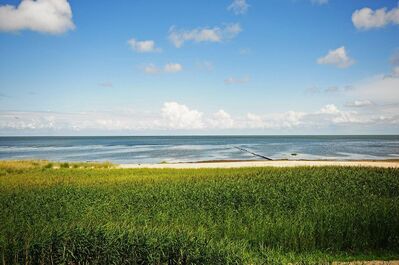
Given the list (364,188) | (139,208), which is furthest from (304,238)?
(364,188)

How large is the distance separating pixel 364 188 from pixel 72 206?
1585cm

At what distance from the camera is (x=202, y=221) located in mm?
13914

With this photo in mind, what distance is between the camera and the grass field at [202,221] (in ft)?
32.5

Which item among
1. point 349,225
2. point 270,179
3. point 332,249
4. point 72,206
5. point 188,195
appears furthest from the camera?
point 270,179

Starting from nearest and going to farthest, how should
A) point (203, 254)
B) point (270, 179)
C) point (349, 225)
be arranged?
point (203, 254)
point (349, 225)
point (270, 179)

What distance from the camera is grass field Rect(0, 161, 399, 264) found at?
9.91 m

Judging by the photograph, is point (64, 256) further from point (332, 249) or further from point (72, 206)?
point (332, 249)

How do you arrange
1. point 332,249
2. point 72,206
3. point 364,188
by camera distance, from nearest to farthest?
1. point 332,249
2. point 72,206
3. point 364,188

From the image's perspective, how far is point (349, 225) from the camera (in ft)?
41.3

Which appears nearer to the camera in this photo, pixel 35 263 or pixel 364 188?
pixel 35 263

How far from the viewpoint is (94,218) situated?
14.0m

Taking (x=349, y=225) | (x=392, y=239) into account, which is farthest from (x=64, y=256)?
(x=392, y=239)

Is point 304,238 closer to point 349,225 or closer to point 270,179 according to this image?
point 349,225

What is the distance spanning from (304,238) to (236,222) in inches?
109
